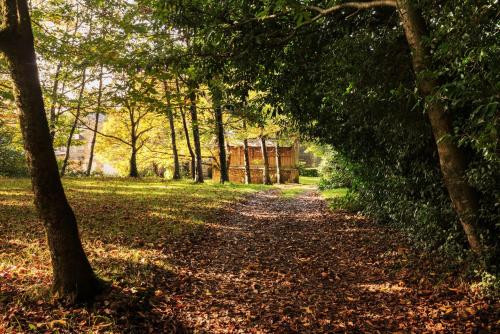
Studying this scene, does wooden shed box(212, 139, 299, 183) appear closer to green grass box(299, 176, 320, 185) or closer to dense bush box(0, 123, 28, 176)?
green grass box(299, 176, 320, 185)

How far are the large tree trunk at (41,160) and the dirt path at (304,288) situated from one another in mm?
1287

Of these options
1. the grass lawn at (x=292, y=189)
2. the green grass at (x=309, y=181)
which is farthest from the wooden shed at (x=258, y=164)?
the grass lawn at (x=292, y=189)

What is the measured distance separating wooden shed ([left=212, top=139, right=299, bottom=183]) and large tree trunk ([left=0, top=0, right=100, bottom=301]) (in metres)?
28.7

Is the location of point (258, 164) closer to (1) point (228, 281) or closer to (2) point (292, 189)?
(2) point (292, 189)

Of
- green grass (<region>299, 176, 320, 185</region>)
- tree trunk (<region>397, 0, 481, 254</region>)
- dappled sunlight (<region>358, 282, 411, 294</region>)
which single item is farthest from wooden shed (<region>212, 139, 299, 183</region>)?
tree trunk (<region>397, 0, 481, 254</region>)

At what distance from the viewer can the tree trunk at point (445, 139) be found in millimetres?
5055

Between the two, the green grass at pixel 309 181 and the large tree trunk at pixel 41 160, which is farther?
the green grass at pixel 309 181

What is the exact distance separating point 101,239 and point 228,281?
2.89 metres

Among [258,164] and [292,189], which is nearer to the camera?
[292,189]

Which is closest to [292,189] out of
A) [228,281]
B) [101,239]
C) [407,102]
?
[101,239]

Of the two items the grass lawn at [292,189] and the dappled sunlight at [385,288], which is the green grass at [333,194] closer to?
the grass lawn at [292,189]

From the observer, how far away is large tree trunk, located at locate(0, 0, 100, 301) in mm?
4258

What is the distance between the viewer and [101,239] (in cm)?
756

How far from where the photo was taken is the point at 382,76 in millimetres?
6156
